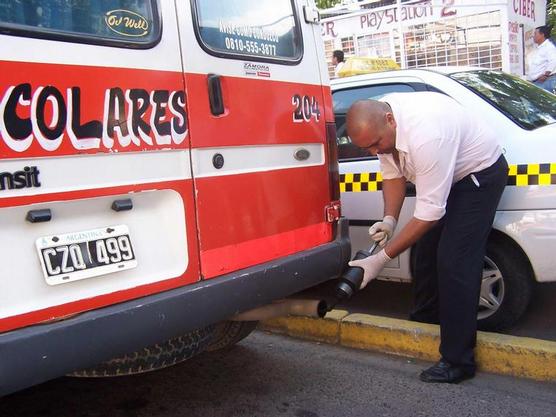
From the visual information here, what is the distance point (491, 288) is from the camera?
3.43m

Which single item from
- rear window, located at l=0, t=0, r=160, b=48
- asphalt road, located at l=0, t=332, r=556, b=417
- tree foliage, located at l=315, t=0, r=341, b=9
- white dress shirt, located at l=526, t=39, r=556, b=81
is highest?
tree foliage, located at l=315, t=0, r=341, b=9

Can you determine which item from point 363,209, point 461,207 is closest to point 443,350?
point 461,207

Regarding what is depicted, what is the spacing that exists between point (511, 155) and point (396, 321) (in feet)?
3.80

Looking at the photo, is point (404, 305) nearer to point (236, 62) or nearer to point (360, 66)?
point (360, 66)

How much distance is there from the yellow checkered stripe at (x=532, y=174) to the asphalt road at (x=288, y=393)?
1044 millimetres

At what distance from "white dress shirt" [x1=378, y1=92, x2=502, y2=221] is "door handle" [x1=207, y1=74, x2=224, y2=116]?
0.88 meters

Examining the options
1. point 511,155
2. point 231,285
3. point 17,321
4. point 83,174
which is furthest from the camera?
point 511,155

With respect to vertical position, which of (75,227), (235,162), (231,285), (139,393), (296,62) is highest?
(296,62)

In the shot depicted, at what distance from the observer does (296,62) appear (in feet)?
9.41

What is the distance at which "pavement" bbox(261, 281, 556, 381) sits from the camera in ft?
10.00

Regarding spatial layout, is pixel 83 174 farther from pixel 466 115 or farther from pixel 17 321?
pixel 466 115

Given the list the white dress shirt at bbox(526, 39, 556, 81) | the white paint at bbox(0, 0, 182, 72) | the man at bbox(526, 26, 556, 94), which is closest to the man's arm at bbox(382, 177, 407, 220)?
the white paint at bbox(0, 0, 182, 72)

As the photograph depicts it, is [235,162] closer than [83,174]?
No

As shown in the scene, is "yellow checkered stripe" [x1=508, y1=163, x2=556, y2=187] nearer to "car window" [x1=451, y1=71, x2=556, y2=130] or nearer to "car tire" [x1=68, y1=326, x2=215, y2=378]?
"car window" [x1=451, y1=71, x2=556, y2=130]
